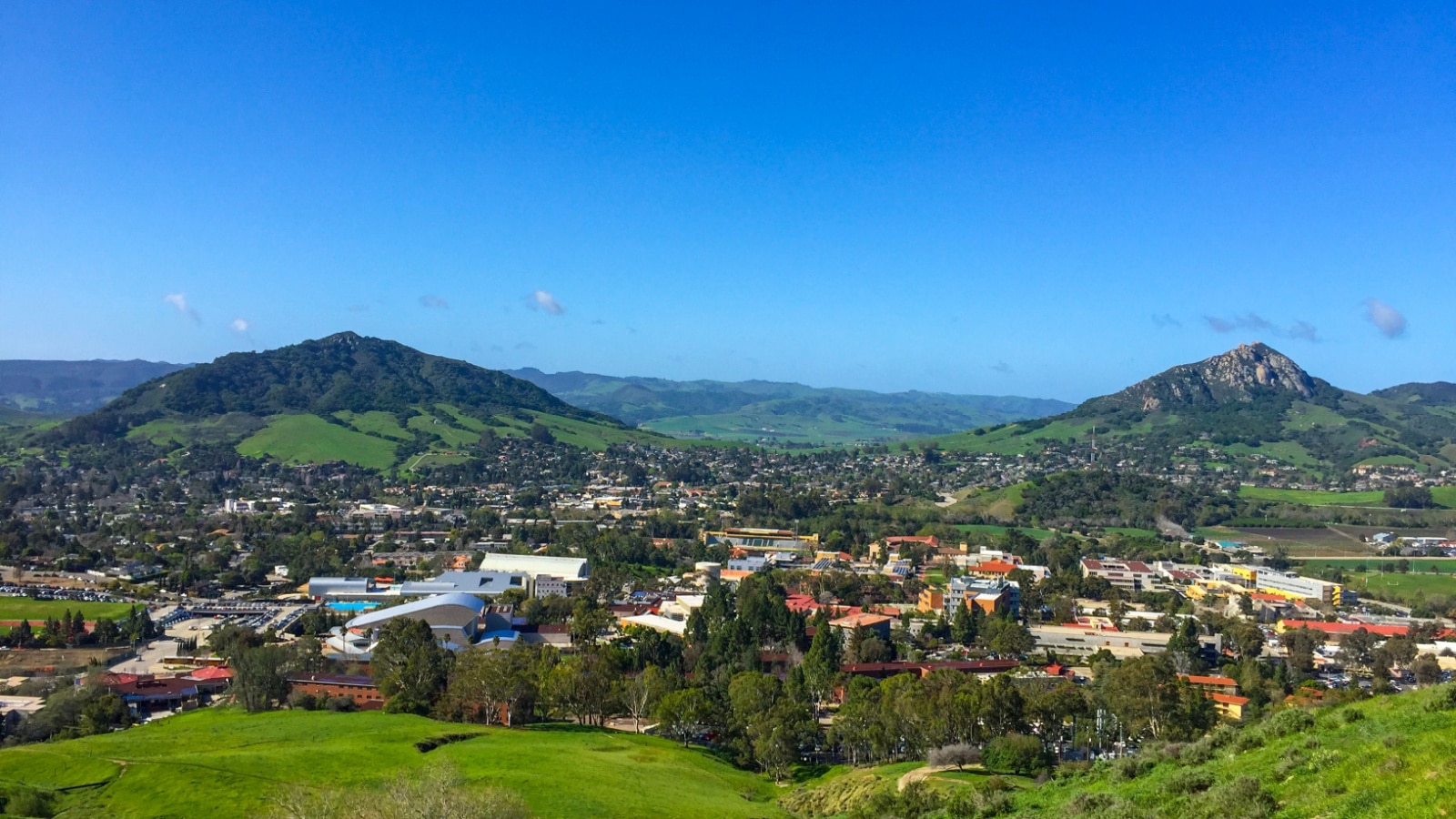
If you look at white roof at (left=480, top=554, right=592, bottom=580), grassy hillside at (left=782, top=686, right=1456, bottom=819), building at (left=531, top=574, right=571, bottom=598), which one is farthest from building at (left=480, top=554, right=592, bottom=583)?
grassy hillside at (left=782, top=686, right=1456, bottom=819)

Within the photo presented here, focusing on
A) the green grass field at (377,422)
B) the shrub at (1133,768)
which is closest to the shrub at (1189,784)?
the shrub at (1133,768)

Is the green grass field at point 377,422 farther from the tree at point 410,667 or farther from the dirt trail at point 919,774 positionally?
the dirt trail at point 919,774

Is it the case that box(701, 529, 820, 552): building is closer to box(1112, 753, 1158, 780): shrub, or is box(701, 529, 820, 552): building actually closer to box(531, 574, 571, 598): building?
box(531, 574, 571, 598): building

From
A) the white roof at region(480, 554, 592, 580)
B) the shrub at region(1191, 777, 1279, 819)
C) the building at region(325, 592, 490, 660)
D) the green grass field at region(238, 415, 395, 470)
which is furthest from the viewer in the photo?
the green grass field at region(238, 415, 395, 470)

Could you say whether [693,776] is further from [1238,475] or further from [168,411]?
[168,411]

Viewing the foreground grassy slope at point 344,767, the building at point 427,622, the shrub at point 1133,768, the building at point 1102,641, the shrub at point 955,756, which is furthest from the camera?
the building at point 1102,641

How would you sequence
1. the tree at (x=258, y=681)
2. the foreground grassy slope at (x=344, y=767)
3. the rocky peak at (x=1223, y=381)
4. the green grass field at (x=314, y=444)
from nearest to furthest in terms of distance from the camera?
the foreground grassy slope at (x=344, y=767) → the tree at (x=258, y=681) → the green grass field at (x=314, y=444) → the rocky peak at (x=1223, y=381)

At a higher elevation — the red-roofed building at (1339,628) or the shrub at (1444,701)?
the shrub at (1444,701)
